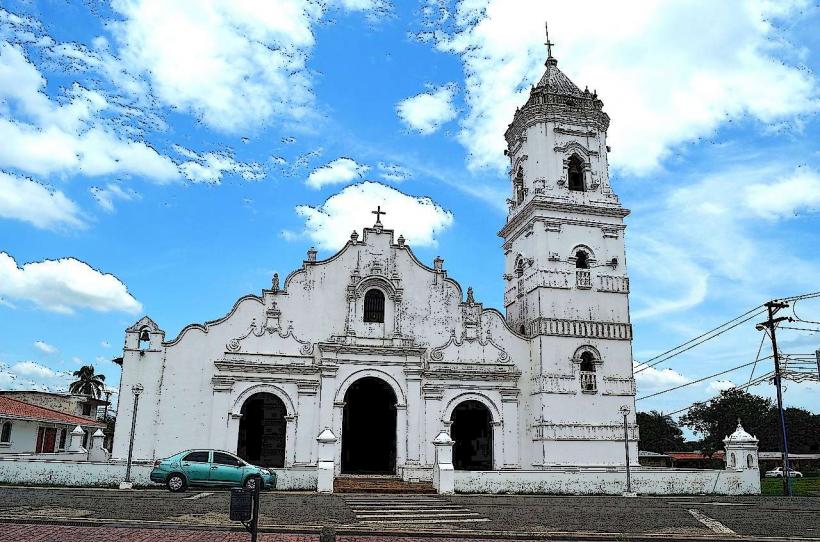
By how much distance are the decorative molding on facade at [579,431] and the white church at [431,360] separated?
56 mm

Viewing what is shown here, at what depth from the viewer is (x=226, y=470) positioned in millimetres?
20719

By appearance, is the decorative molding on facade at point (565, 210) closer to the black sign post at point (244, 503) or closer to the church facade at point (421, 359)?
the church facade at point (421, 359)

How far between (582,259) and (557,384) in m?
5.71

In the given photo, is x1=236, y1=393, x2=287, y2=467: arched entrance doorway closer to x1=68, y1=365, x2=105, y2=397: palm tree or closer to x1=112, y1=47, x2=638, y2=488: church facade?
x1=112, y1=47, x2=638, y2=488: church facade

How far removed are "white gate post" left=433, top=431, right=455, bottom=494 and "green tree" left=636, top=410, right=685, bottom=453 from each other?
60048 millimetres

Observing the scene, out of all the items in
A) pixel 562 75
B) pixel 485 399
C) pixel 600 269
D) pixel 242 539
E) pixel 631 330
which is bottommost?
pixel 242 539

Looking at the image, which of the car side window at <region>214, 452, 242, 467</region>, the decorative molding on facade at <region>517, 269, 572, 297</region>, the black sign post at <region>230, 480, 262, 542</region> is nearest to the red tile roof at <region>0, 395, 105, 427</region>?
the car side window at <region>214, 452, 242, 467</region>

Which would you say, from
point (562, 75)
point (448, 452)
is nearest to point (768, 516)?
point (448, 452)

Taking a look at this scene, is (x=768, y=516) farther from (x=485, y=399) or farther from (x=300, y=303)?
(x=300, y=303)

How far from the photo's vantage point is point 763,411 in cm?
7294

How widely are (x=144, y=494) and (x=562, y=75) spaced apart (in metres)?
25.8

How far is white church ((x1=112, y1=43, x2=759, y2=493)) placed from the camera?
85.4 ft

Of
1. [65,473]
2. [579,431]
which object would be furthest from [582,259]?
[65,473]

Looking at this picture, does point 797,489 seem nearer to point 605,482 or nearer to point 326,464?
point 605,482
